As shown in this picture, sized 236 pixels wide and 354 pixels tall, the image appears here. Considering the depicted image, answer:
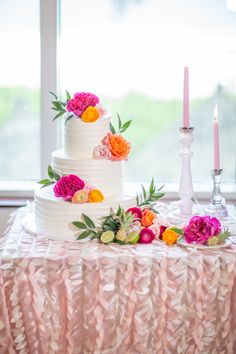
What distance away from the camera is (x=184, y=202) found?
220cm

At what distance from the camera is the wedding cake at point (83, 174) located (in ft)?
6.57

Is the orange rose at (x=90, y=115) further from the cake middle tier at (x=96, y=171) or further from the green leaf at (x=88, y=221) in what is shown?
the green leaf at (x=88, y=221)

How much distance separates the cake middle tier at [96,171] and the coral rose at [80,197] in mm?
54

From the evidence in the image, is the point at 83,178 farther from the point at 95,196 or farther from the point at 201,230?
the point at 201,230

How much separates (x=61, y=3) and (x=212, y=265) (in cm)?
151

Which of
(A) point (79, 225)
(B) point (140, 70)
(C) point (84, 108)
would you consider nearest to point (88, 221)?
(A) point (79, 225)

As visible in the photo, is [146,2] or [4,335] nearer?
[4,335]

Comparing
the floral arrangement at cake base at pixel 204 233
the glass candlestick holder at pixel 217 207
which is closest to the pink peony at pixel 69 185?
the floral arrangement at cake base at pixel 204 233

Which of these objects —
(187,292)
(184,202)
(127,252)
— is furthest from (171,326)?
(184,202)

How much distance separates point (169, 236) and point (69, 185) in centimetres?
32

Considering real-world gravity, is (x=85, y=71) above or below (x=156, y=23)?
below

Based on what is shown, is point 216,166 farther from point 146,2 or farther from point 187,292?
point 146,2

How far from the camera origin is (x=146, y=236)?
6.52 ft

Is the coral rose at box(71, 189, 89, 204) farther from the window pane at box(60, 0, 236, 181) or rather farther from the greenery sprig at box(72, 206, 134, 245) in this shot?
the window pane at box(60, 0, 236, 181)
